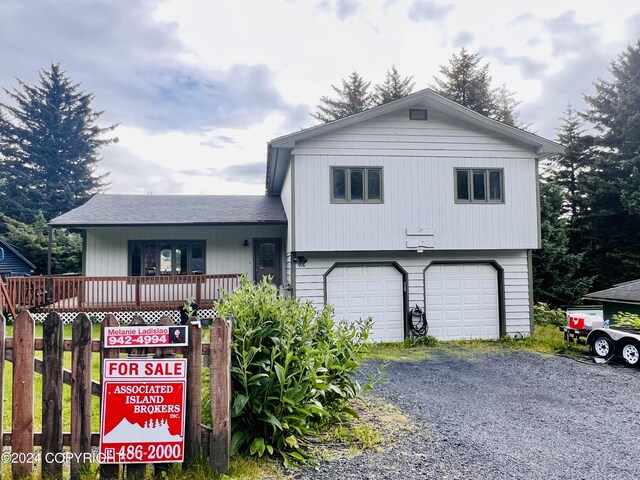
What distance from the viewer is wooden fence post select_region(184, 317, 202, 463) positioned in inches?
109

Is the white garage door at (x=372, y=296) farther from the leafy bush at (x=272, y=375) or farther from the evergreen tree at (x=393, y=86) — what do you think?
the evergreen tree at (x=393, y=86)

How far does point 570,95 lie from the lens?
21.7m

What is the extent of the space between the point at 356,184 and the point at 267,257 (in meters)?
4.88

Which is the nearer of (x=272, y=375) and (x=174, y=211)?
(x=272, y=375)

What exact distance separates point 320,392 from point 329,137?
7045 mm

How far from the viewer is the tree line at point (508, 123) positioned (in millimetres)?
16703

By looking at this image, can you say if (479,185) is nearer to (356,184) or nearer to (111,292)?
(356,184)

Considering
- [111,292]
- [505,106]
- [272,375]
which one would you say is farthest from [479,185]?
[505,106]

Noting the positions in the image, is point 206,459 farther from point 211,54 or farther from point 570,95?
point 570,95

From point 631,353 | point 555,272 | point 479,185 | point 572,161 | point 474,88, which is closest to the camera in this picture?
point 631,353

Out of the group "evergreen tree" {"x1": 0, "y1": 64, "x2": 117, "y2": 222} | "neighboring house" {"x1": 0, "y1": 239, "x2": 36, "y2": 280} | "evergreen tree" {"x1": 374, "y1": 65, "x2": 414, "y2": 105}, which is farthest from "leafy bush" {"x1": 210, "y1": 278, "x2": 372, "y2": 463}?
"evergreen tree" {"x1": 0, "y1": 64, "x2": 117, "y2": 222}

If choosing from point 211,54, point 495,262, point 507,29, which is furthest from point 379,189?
point 211,54

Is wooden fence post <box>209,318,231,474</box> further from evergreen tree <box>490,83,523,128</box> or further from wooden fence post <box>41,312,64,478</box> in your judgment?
evergreen tree <box>490,83,523,128</box>

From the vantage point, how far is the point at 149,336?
9.10ft
